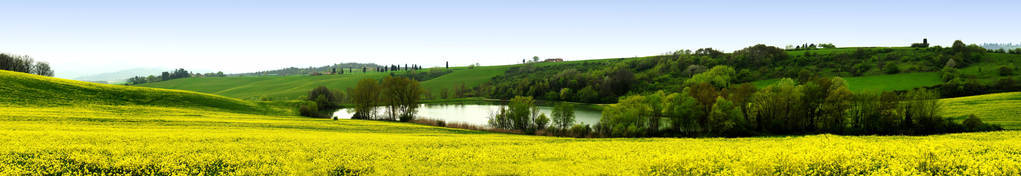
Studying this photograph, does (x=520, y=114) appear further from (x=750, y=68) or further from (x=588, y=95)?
(x=750, y=68)

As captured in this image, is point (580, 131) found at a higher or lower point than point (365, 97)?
lower

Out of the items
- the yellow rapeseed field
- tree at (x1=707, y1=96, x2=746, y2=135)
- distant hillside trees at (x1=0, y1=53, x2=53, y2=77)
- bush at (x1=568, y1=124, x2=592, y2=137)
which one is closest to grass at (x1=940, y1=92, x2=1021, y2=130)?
tree at (x1=707, y1=96, x2=746, y2=135)

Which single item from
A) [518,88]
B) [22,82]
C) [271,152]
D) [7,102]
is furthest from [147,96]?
[518,88]

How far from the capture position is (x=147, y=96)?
186 ft

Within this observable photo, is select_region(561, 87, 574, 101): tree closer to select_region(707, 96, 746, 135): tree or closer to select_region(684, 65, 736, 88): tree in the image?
select_region(684, 65, 736, 88): tree

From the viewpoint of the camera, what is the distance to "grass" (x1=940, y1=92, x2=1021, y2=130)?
47.2 meters

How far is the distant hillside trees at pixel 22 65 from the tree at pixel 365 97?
86.6 m

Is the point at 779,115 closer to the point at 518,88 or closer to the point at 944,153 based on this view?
the point at 944,153

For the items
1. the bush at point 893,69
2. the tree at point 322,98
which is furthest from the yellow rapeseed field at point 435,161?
the bush at point 893,69

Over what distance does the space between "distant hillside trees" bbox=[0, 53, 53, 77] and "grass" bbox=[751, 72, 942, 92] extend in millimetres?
201878

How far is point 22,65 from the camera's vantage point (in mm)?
99062

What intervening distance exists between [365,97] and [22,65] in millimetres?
97100

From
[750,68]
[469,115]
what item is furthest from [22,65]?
[750,68]

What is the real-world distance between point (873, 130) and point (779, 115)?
10.3m
